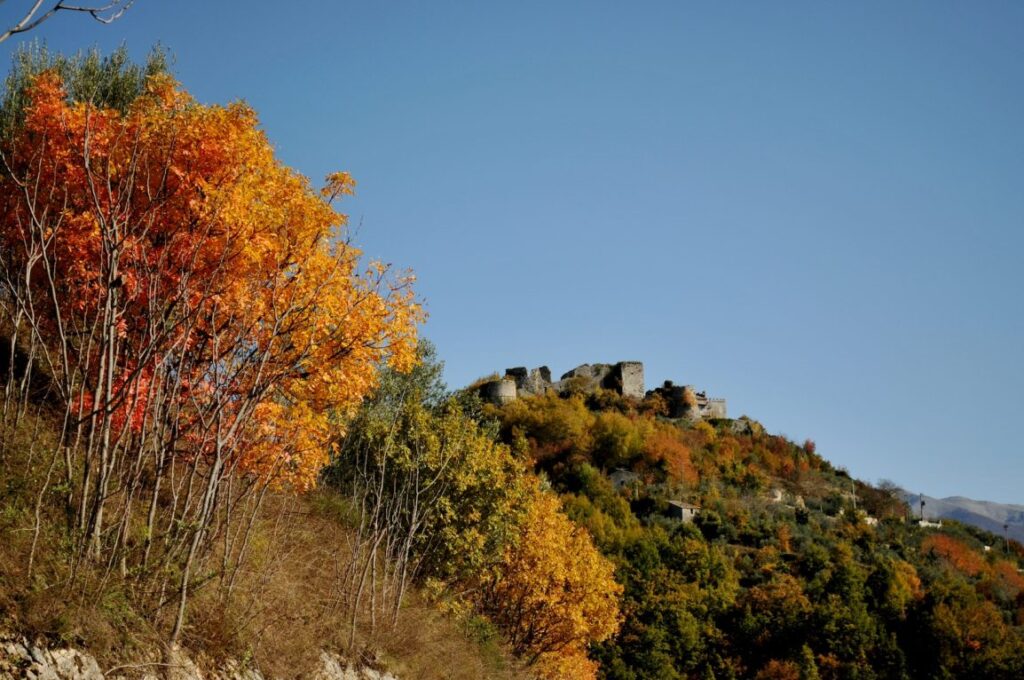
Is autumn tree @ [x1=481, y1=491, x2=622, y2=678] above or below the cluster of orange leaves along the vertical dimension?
below

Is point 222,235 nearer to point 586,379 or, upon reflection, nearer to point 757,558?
point 757,558

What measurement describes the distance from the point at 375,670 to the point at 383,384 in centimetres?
2137

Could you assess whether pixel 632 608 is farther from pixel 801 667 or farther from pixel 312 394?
pixel 312 394

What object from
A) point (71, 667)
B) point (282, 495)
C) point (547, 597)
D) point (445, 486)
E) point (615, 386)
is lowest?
point (547, 597)

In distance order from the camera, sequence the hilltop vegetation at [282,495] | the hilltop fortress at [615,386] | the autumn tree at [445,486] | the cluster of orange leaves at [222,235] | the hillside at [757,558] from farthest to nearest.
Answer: the hilltop fortress at [615,386] < the hillside at [757,558] < the autumn tree at [445,486] < the cluster of orange leaves at [222,235] < the hilltop vegetation at [282,495]

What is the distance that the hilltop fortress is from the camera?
86.5 metres

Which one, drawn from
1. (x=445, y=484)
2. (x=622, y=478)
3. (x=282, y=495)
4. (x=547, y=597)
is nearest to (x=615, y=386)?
(x=622, y=478)

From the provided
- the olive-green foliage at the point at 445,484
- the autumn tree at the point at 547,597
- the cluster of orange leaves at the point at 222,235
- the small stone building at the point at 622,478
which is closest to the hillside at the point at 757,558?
the small stone building at the point at 622,478

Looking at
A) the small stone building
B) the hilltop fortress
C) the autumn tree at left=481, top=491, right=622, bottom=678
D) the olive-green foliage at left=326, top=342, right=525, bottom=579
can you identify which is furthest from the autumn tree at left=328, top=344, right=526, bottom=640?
the hilltop fortress

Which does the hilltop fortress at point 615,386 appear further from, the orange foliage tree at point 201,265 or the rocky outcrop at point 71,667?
the rocky outcrop at point 71,667

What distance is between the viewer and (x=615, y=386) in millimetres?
92938

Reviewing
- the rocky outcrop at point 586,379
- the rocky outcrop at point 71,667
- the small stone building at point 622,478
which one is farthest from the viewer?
the rocky outcrop at point 586,379

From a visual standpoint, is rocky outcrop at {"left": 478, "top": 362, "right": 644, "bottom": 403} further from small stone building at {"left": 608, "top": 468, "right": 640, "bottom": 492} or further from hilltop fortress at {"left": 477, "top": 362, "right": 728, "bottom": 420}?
small stone building at {"left": 608, "top": 468, "right": 640, "bottom": 492}

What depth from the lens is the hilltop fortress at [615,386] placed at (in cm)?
8650
